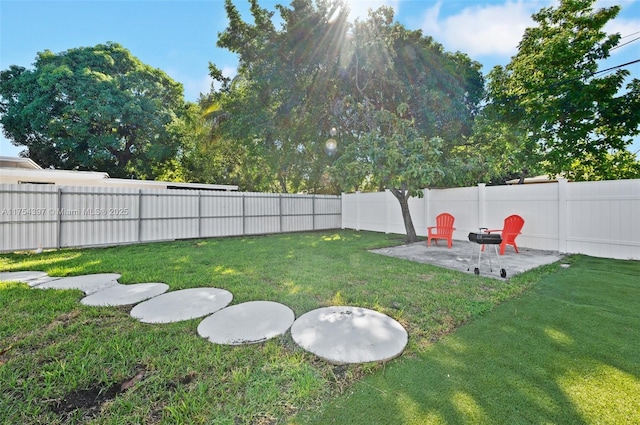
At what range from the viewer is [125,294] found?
327 cm

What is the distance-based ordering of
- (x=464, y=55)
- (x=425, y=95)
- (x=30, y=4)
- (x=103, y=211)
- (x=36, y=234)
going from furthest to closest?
1. (x=464, y=55)
2. (x=425, y=95)
3. (x=103, y=211)
4. (x=36, y=234)
5. (x=30, y=4)

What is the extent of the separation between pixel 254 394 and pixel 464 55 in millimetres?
12089

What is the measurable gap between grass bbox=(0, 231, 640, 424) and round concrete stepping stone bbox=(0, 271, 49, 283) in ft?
2.14

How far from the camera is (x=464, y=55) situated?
9.52 metres

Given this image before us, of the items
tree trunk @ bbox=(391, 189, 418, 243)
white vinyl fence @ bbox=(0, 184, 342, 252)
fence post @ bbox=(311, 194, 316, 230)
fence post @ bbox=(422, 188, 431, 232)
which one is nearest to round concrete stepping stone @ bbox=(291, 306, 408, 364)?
tree trunk @ bbox=(391, 189, 418, 243)

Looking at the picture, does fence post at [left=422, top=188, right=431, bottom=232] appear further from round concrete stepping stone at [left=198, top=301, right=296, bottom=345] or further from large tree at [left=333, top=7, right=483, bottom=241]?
round concrete stepping stone at [left=198, top=301, right=296, bottom=345]

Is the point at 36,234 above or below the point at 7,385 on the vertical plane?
above

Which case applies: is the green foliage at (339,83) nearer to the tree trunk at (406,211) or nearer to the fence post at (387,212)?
the tree trunk at (406,211)

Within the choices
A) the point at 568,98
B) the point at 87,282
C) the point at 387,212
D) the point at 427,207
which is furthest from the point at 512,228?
the point at 87,282

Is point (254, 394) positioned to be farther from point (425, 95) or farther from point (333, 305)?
point (425, 95)

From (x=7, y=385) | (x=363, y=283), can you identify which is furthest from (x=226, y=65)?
(x=7, y=385)

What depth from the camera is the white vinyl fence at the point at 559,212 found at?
4.71 meters

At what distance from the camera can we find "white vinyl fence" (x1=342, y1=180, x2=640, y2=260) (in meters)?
4.71

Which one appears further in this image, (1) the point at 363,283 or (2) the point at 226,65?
(2) the point at 226,65
